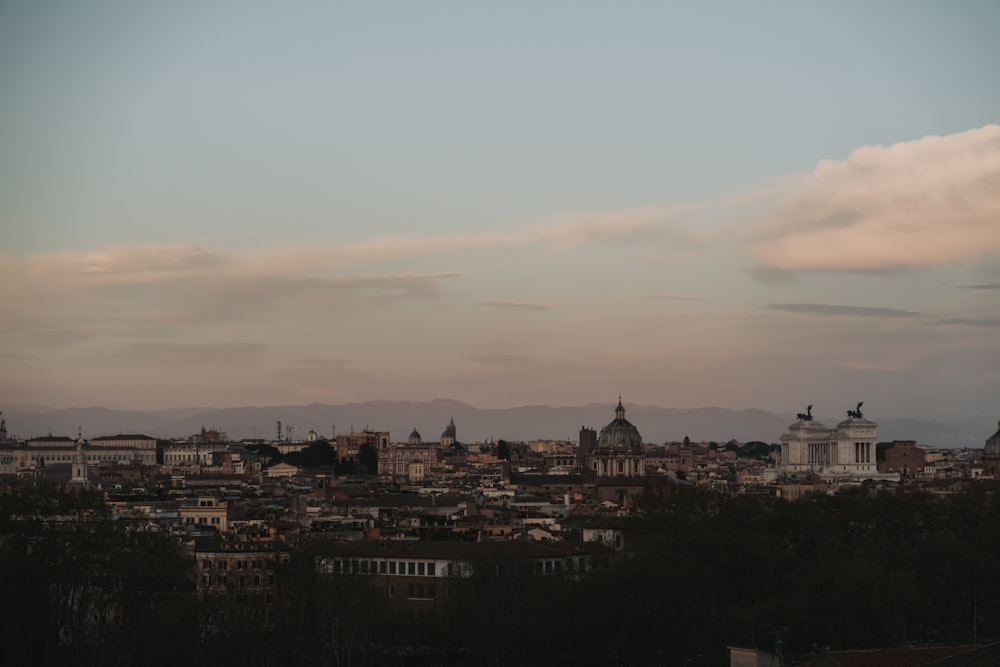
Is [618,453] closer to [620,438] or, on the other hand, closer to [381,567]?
[620,438]

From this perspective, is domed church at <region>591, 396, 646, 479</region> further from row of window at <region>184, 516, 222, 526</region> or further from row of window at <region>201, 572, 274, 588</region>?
row of window at <region>201, 572, 274, 588</region>

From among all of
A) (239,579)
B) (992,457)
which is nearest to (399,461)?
(992,457)

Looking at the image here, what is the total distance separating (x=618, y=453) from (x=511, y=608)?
89.9 meters

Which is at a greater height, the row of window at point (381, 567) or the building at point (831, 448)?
the building at point (831, 448)

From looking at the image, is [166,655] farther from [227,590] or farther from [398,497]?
[398,497]

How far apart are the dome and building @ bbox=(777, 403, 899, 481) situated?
15.3 meters

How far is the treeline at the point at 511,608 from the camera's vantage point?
49.8 meters

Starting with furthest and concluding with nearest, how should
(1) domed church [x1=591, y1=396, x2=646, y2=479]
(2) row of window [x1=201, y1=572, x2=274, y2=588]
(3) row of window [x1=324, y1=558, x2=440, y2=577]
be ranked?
(1) domed church [x1=591, y1=396, x2=646, y2=479]
(3) row of window [x1=324, y1=558, x2=440, y2=577]
(2) row of window [x1=201, y1=572, x2=274, y2=588]

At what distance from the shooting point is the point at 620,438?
481 ft

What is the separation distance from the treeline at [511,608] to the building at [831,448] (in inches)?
3720

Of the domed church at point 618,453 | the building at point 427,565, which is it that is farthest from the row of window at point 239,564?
the domed church at point 618,453

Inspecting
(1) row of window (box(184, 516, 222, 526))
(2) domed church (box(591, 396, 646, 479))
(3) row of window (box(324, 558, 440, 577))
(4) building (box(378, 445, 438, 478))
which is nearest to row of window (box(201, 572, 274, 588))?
(3) row of window (box(324, 558, 440, 577))

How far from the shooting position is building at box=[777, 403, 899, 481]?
161500 mm

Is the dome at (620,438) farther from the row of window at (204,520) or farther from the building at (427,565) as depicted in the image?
the building at (427,565)
